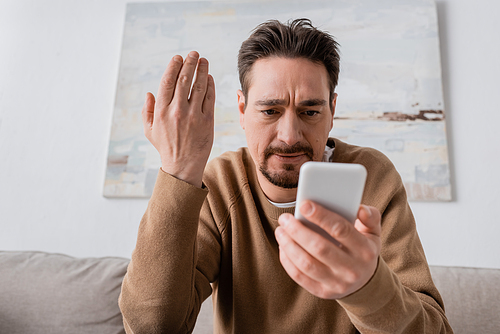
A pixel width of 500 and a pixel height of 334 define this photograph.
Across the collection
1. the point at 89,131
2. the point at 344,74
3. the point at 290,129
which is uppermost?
the point at 344,74

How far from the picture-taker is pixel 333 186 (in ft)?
1.66

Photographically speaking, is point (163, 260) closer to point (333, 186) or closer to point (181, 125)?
point (181, 125)

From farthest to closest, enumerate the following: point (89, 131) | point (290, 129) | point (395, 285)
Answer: point (89, 131), point (290, 129), point (395, 285)

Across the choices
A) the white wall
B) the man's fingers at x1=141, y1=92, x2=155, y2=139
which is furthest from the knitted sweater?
the white wall

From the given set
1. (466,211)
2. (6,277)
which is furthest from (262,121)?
(466,211)

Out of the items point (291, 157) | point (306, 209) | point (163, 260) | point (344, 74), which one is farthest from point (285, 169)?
point (344, 74)

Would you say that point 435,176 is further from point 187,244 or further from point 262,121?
point 187,244

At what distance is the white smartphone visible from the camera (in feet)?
1.62

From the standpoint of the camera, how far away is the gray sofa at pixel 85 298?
1202 mm

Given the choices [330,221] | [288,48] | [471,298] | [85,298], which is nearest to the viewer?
[330,221]

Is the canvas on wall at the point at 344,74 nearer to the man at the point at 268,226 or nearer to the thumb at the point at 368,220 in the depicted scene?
the man at the point at 268,226

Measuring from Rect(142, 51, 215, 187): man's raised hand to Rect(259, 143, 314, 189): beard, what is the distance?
254 millimetres

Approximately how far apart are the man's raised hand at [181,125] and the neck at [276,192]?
0.33m

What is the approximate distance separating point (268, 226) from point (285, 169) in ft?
0.61
